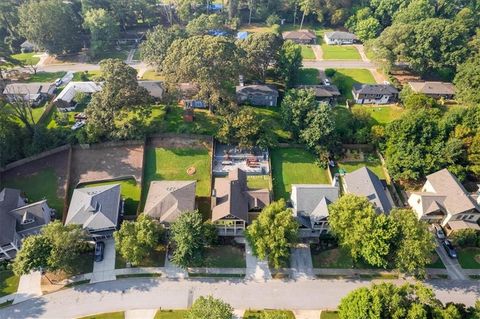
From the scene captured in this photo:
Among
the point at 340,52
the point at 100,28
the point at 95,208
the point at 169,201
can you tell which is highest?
the point at 100,28

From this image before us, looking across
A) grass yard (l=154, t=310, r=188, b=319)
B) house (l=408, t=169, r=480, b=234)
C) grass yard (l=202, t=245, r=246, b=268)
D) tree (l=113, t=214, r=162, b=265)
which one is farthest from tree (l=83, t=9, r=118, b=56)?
house (l=408, t=169, r=480, b=234)

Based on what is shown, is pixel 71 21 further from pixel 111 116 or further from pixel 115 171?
pixel 115 171

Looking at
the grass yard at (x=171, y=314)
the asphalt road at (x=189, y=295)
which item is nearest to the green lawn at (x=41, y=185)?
the asphalt road at (x=189, y=295)

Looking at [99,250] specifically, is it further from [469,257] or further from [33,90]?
[469,257]

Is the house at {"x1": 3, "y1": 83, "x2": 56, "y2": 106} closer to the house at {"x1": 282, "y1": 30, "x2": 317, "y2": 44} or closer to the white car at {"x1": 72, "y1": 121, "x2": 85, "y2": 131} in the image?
the white car at {"x1": 72, "y1": 121, "x2": 85, "y2": 131}

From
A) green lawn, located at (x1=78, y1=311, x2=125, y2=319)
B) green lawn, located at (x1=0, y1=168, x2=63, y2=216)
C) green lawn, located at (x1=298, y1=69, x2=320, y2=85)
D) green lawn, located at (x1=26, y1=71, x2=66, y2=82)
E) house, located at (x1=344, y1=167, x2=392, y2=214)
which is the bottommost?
green lawn, located at (x1=78, y1=311, x2=125, y2=319)

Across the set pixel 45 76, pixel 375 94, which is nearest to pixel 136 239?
pixel 375 94
